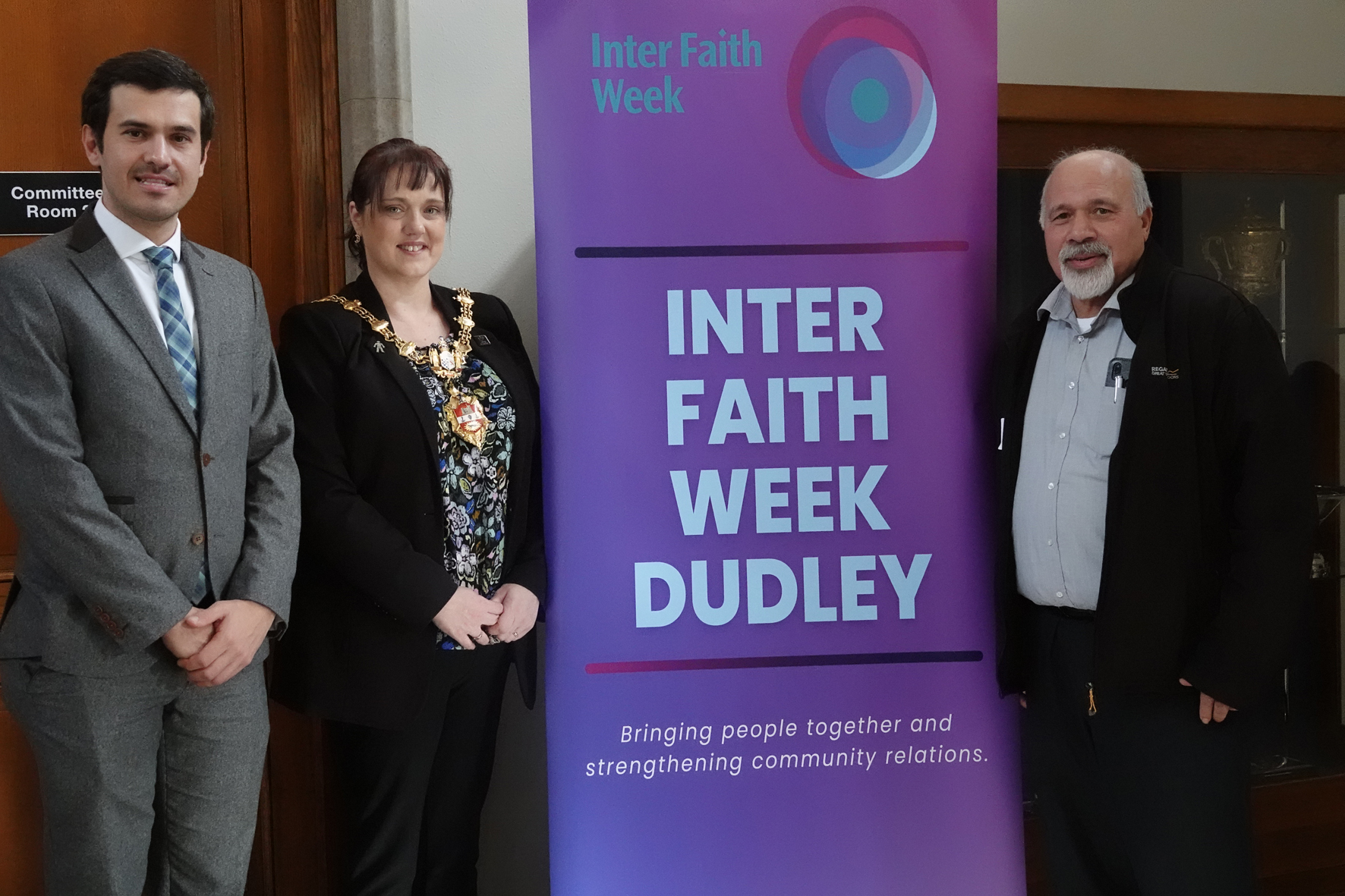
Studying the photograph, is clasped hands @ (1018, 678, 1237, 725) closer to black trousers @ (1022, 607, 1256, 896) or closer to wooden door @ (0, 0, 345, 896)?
black trousers @ (1022, 607, 1256, 896)

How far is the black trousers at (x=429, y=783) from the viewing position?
189 centimetres

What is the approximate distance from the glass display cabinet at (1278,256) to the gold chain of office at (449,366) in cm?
155

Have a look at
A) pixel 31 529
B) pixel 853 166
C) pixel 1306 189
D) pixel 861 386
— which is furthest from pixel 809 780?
pixel 1306 189

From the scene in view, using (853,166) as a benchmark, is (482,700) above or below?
below

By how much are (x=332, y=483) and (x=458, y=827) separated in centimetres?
73

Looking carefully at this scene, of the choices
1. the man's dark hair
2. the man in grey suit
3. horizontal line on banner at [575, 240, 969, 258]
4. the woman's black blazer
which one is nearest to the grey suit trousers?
the man in grey suit

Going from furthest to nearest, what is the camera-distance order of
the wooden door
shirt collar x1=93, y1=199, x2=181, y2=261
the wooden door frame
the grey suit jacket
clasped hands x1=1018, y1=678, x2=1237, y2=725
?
1. the wooden door frame
2. the wooden door
3. clasped hands x1=1018, y1=678, x2=1237, y2=725
4. shirt collar x1=93, y1=199, x2=181, y2=261
5. the grey suit jacket

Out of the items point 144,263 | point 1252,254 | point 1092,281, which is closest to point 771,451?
point 1092,281

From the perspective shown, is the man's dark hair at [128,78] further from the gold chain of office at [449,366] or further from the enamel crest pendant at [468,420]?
the enamel crest pendant at [468,420]

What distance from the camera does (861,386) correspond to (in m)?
2.04

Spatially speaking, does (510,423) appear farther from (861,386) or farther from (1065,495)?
(1065,495)

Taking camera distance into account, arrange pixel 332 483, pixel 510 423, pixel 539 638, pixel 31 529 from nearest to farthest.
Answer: pixel 31 529
pixel 332 483
pixel 510 423
pixel 539 638

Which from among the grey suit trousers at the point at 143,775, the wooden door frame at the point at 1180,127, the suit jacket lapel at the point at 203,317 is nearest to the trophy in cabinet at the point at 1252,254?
the wooden door frame at the point at 1180,127

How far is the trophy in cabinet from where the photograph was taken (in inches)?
110
